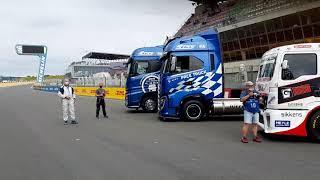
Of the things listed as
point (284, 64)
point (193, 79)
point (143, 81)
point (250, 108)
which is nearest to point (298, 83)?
point (284, 64)

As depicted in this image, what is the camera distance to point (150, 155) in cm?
907

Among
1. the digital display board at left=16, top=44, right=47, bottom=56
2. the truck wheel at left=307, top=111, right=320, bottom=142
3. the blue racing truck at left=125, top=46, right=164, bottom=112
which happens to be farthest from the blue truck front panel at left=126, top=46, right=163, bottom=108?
the digital display board at left=16, top=44, right=47, bottom=56

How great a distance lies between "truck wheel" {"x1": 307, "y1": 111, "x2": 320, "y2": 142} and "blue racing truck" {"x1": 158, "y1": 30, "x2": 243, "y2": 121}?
5222 mm

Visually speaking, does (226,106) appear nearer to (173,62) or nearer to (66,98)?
(173,62)

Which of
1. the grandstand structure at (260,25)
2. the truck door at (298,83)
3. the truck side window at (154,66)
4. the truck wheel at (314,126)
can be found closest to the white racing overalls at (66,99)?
the truck side window at (154,66)

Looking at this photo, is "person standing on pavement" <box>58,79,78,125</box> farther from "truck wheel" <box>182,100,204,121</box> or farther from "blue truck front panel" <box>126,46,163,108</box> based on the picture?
"blue truck front panel" <box>126,46,163,108</box>

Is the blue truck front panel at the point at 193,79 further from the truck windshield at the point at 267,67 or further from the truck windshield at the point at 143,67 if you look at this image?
the truck windshield at the point at 143,67

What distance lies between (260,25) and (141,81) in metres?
23.3

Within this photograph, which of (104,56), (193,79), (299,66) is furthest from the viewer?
(104,56)

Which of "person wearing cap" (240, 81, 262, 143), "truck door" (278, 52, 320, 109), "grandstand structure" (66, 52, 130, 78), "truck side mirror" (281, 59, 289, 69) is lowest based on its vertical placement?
"person wearing cap" (240, 81, 262, 143)

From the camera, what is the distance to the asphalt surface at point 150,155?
732 centimetres

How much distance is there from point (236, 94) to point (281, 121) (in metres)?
5.60

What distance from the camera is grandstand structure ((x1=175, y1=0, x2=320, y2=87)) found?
3547cm

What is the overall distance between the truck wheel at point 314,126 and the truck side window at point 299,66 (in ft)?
3.30
